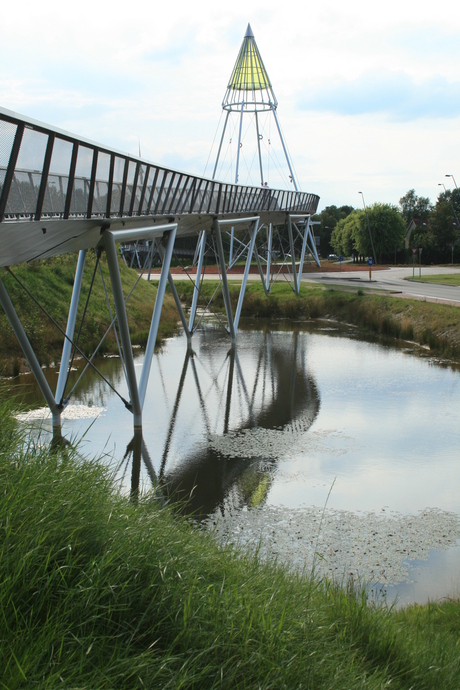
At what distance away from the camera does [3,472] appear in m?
6.14

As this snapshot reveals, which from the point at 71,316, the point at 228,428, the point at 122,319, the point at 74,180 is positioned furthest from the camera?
the point at 228,428

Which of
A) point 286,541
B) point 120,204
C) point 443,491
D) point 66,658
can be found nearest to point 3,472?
point 66,658

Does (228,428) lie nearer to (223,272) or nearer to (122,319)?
(122,319)

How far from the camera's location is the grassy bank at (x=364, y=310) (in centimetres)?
3178

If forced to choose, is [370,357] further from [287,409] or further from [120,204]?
[120,204]

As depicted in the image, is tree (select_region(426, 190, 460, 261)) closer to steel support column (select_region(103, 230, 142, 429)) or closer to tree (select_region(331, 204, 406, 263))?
tree (select_region(331, 204, 406, 263))

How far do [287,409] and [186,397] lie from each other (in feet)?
11.7

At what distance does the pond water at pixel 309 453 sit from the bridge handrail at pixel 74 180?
4.07 meters

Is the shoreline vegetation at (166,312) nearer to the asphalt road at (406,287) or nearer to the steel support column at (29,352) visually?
the asphalt road at (406,287)

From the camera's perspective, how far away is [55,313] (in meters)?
30.5

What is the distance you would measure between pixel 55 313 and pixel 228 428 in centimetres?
1451

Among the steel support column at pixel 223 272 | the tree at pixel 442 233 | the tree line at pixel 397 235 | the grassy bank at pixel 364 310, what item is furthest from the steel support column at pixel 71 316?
the tree at pixel 442 233

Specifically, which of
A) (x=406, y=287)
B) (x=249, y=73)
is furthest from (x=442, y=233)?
(x=406, y=287)

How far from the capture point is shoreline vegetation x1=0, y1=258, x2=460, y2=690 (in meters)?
4.52
